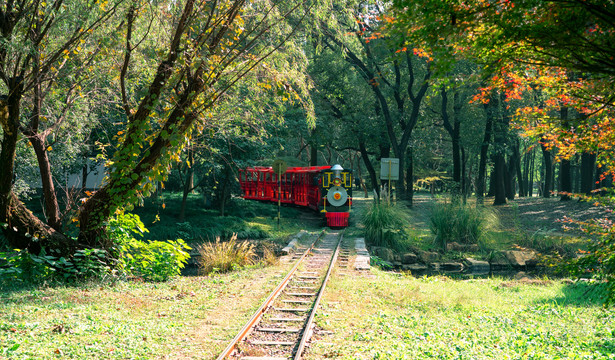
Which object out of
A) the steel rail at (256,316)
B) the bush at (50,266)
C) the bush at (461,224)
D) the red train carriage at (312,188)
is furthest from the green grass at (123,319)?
the red train carriage at (312,188)

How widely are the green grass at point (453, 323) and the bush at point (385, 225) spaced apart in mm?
5808

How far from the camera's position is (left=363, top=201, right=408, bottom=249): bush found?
56.7 ft

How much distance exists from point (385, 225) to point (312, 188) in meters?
6.78

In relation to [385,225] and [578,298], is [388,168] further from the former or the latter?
[578,298]

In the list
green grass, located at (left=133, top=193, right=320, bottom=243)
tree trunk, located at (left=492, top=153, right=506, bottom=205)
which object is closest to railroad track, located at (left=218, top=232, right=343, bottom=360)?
green grass, located at (left=133, top=193, right=320, bottom=243)

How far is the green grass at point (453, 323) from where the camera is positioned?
5.95 m

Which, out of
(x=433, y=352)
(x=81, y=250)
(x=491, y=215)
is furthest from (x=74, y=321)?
(x=491, y=215)

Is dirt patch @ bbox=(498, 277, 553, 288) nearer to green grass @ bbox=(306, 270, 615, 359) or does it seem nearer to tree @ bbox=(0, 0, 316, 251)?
green grass @ bbox=(306, 270, 615, 359)

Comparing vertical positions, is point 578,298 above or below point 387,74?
below

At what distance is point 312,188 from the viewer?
23797 mm

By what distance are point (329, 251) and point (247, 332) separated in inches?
336

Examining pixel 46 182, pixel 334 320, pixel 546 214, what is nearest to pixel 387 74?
pixel 546 214

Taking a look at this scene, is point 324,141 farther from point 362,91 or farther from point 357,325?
point 357,325

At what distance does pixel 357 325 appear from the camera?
715cm
